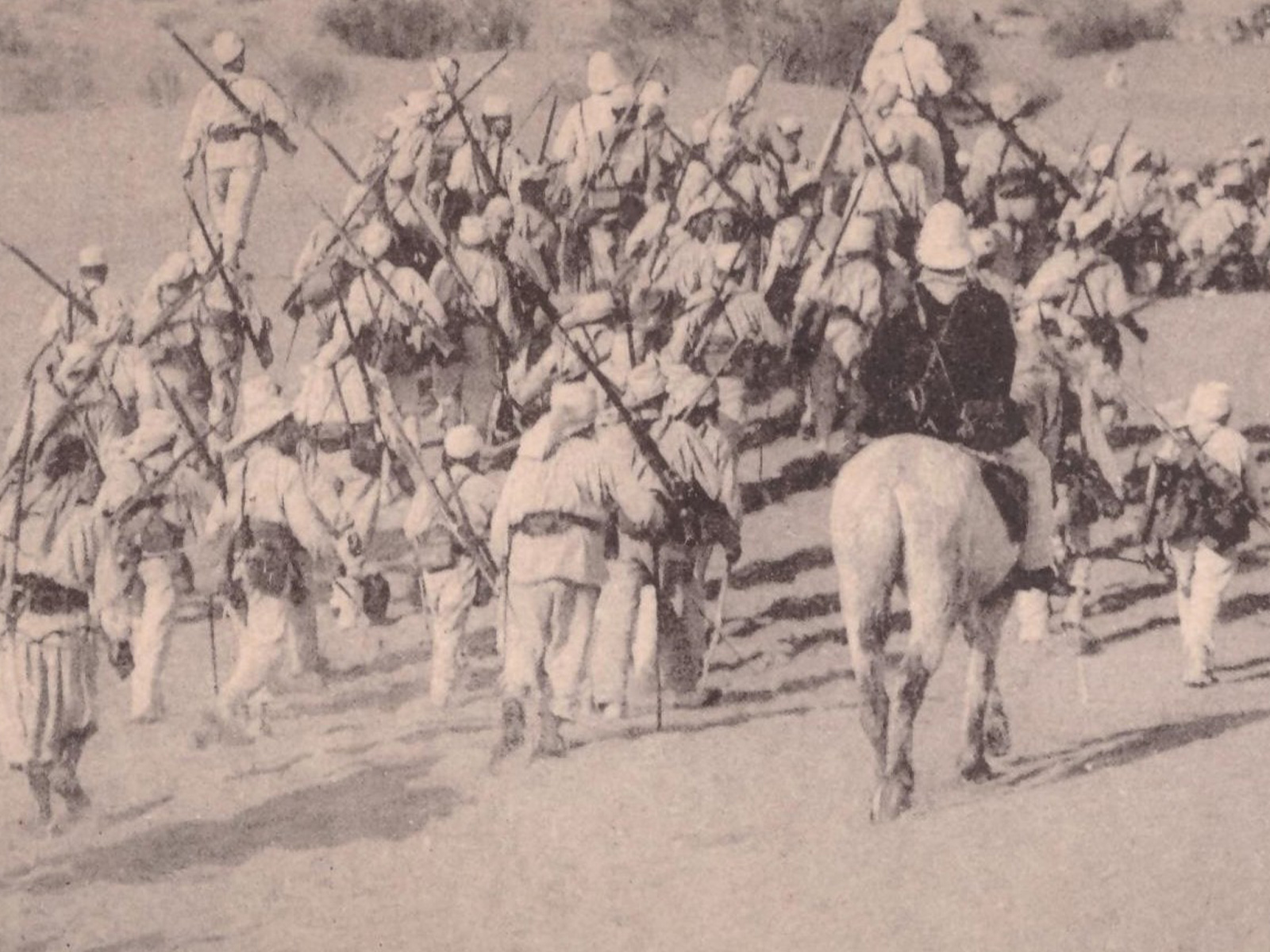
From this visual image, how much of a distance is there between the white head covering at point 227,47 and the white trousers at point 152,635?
9.22ft

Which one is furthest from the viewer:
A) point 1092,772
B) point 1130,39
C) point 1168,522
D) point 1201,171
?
point 1201,171

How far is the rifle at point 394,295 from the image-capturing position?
14359 millimetres

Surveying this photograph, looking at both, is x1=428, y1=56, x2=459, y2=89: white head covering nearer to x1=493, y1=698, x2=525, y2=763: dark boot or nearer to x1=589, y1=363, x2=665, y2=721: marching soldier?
x1=589, y1=363, x2=665, y2=721: marching soldier

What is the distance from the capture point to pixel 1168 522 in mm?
12664

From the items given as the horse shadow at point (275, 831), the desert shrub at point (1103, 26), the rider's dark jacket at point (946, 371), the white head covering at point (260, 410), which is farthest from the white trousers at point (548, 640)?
the desert shrub at point (1103, 26)

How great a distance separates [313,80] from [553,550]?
13.3 ft

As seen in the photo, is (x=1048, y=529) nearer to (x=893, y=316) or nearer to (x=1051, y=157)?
(x=893, y=316)

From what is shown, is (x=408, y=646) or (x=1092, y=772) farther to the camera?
(x=408, y=646)

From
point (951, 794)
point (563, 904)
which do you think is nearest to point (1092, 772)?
point (951, 794)

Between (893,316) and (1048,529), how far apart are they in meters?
1.04

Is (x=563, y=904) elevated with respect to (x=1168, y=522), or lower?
lower

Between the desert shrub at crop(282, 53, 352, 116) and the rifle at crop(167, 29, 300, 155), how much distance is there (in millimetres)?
256

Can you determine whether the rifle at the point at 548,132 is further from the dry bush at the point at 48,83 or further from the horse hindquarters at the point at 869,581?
the horse hindquarters at the point at 869,581

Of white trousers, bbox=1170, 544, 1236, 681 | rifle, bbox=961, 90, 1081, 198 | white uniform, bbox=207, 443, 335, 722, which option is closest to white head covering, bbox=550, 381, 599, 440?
white uniform, bbox=207, 443, 335, 722
